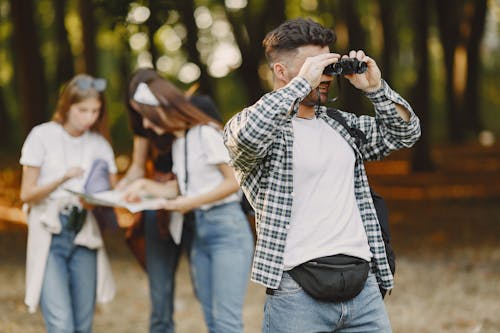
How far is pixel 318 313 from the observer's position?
372cm

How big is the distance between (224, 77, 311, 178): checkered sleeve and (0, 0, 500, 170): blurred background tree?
1.44 m

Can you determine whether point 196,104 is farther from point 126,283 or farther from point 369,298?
point 126,283

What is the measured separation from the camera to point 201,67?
60.1 ft

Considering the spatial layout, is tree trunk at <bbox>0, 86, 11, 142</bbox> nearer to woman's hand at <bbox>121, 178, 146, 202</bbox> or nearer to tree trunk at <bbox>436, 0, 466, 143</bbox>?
tree trunk at <bbox>436, 0, 466, 143</bbox>

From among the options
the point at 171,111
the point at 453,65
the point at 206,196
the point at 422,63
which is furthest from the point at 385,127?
the point at 453,65

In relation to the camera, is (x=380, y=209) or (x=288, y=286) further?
(x=380, y=209)

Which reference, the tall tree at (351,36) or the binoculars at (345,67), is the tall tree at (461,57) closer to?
the tall tree at (351,36)

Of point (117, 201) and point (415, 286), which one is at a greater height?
point (117, 201)

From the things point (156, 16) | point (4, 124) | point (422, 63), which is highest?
point (156, 16)

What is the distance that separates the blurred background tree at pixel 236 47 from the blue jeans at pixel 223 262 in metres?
Result: 1.19

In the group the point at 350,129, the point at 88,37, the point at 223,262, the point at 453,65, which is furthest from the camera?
the point at 453,65

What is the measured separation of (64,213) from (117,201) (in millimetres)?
359

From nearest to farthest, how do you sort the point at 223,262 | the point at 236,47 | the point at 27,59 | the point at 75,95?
the point at 223,262, the point at 75,95, the point at 27,59, the point at 236,47

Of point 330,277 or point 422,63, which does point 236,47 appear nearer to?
point 422,63
